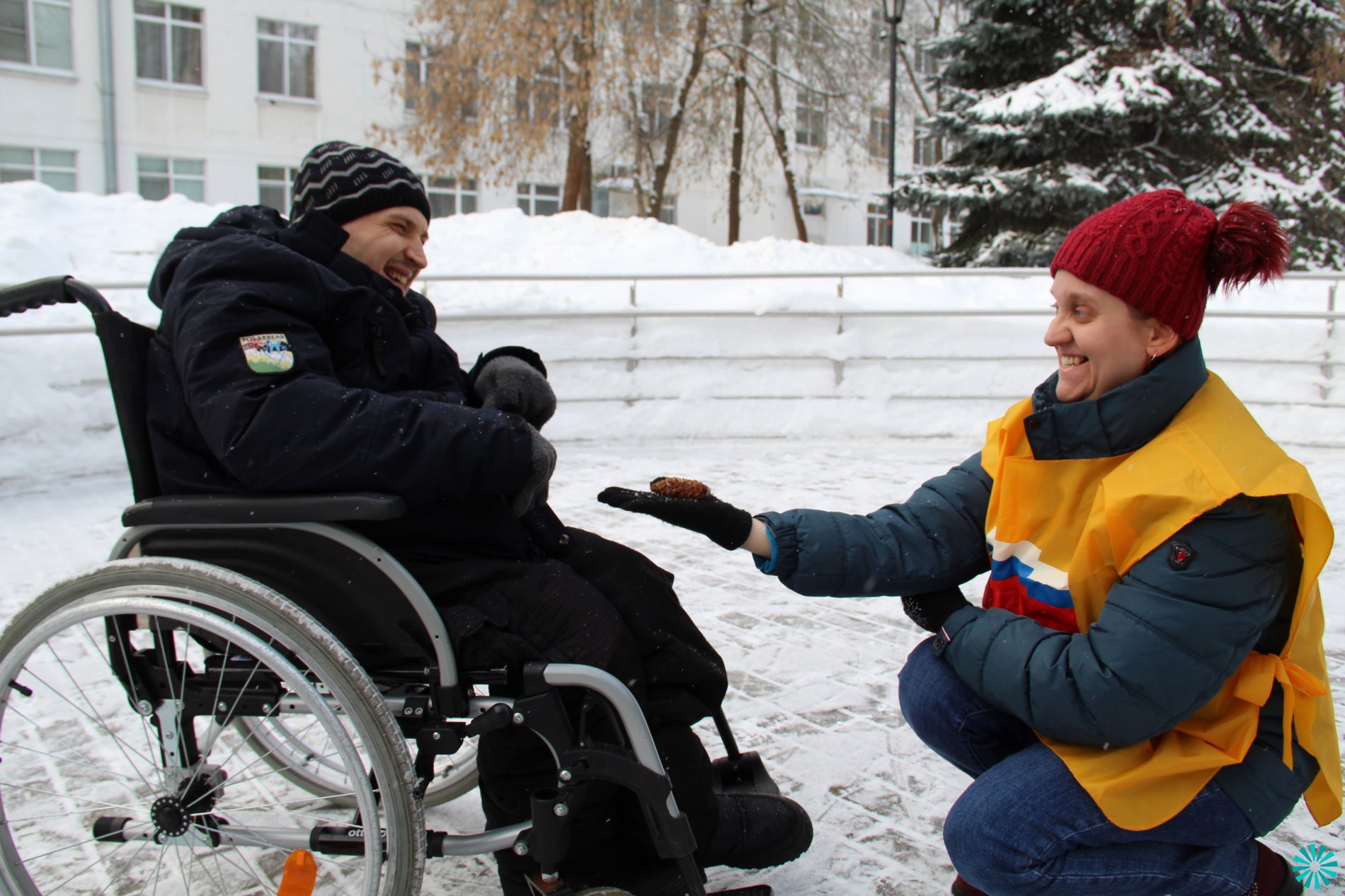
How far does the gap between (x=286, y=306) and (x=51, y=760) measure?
1.82 m

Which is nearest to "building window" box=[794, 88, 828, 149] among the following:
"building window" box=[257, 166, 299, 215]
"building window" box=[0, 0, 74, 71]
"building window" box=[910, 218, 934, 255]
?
"building window" box=[257, 166, 299, 215]

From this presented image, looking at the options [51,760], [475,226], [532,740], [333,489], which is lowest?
[51,760]

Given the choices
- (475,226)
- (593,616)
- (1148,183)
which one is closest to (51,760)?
(593,616)

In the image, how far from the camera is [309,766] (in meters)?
2.51

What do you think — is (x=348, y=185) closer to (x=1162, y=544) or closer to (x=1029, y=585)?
(x=1029, y=585)

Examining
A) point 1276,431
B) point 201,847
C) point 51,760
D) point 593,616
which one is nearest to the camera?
point 593,616

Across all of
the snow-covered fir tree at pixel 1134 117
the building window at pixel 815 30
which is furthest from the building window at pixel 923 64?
the snow-covered fir tree at pixel 1134 117

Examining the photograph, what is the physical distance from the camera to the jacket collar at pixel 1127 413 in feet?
5.27

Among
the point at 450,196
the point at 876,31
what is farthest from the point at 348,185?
the point at 450,196

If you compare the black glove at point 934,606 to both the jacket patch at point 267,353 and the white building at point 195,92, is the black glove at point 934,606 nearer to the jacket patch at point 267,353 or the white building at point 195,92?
the jacket patch at point 267,353

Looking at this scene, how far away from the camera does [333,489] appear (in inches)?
66.0

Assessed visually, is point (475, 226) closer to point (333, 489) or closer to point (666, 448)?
point (666, 448)

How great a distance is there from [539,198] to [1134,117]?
46.7 ft

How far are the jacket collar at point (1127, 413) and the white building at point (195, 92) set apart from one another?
1577 centimetres
